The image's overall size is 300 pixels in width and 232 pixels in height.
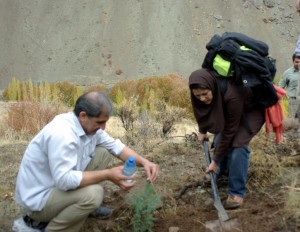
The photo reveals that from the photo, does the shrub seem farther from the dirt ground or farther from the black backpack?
the black backpack

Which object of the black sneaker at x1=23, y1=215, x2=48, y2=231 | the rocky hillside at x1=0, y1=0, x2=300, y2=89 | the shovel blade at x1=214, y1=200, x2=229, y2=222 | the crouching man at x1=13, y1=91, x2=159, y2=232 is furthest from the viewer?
the rocky hillside at x1=0, y1=0, x2=300, y2=89

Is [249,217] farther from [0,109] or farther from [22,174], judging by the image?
[0,109]

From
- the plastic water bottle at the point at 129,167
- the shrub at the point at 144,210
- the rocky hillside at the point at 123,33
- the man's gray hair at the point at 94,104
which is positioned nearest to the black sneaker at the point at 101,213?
the shrub at the point at 144,210

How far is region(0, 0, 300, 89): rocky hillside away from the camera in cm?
3884

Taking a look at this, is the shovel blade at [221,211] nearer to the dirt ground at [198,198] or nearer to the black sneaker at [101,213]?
the dirt ground at [198,198]

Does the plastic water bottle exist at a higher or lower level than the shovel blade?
higher

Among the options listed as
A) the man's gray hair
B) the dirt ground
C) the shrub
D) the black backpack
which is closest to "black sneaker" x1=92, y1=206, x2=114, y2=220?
the dirt ground

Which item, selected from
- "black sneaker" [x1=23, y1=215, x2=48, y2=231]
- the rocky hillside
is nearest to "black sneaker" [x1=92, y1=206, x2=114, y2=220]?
"black sneaker" [x1=23, y1=215, x2=48, y2=231]

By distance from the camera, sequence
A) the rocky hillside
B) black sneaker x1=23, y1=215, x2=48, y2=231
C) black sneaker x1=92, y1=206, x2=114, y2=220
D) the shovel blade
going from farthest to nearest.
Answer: the rocky hillside < black sneaker x1=92, y1=206, x2=114, y2=220 < the shovel blade < black sneaker x1=23, y1=215, x2=48, y2=231

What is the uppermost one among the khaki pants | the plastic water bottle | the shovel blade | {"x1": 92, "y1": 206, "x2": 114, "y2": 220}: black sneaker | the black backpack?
the black backpack

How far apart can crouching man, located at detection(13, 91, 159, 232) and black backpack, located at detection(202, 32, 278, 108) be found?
37.6 inches

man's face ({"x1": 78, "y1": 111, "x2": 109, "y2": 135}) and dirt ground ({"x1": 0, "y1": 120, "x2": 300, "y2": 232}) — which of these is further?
dirt ground ({"x1": 0, "y1": 120, "x2": 300, "y2": 232})

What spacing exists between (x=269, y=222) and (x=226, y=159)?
0.92m

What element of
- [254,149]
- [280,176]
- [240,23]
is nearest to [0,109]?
[254,149]
